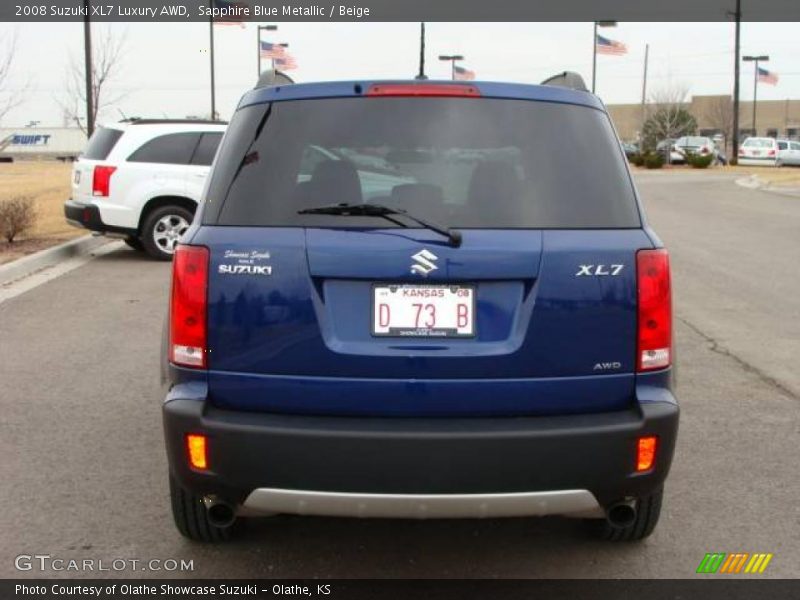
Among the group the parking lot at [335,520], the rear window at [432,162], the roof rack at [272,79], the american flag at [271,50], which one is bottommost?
the parking lot at [335,520]

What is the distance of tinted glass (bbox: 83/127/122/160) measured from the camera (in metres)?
12.4

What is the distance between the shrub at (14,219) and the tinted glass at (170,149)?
1785 millimetres

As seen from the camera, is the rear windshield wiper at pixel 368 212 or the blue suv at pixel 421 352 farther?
the rear windshield wiper at pixel 368 212

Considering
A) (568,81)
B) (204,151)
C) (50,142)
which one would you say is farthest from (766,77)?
(568,81)

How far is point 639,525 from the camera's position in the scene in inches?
146

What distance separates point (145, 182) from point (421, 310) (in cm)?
999

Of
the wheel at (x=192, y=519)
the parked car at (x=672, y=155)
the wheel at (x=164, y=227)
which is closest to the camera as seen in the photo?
the wheel at (x=192, y=519)

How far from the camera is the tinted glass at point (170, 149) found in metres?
12.4

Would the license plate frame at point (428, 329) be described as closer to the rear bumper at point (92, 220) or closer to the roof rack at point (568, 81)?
the roof rack at point (568, 81)

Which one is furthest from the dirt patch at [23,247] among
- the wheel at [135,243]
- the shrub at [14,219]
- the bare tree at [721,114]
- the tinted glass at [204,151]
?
the bare tree at [721,114]

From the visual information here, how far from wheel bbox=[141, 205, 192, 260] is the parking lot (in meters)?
3.41

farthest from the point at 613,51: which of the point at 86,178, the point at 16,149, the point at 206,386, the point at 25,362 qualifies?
the point at 16,149

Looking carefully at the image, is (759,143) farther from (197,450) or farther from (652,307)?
(197,450)

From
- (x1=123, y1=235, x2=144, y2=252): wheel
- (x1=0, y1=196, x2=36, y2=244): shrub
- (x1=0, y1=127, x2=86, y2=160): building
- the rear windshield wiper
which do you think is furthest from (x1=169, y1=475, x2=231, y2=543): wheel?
(x1=0, y1=127, x2=86, y2=160): building
